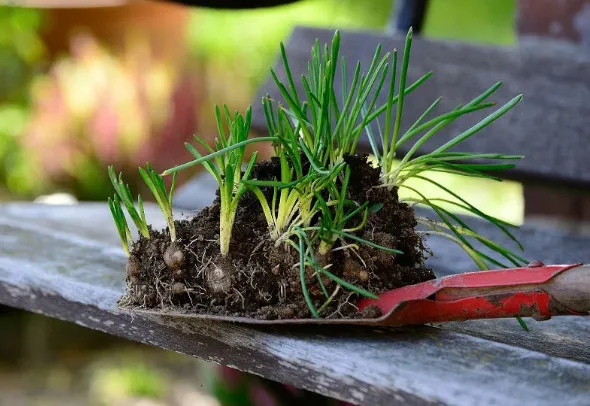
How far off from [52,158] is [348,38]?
1712 mm

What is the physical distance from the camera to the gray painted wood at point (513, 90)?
1.32 metres

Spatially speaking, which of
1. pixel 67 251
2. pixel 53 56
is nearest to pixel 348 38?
pixel 67 251

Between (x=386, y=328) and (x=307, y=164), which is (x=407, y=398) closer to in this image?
(x=386, y=328)

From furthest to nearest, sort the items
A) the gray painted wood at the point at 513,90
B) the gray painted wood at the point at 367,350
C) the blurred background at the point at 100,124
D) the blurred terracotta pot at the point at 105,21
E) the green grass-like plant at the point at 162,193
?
the blurred terracotta pot at the point at 105,21 < the blurred background at the point at 100,124 < the gray painted wood at the point at 513,90 < the green grass-like plant at the point at 162,193 < the gray painted wood at the point at 367,350

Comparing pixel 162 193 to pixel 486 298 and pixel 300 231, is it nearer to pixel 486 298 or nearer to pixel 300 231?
pixel 300 231

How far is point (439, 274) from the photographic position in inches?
39.3

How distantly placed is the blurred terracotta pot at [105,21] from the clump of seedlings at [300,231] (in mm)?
2693

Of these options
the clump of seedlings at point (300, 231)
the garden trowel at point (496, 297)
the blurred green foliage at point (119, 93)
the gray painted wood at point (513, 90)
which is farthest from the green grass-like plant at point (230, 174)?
the blurred green foliage at point (119, 93)

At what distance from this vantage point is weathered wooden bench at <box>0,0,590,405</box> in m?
0.64

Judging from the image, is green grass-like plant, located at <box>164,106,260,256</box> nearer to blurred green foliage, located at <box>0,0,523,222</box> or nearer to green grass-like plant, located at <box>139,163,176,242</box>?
green grass-like plant, located at <box>139,163,176,242</box>

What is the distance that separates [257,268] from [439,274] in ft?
1.12

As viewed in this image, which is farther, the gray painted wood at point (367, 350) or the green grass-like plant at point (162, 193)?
the green grass-like plant at point (162, 193)

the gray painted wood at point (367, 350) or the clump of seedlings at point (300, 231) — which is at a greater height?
the clump of seedlings at point (300, 231)

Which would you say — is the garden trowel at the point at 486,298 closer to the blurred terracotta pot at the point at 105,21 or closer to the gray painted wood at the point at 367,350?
the gray painted wood at the point at 367,350
